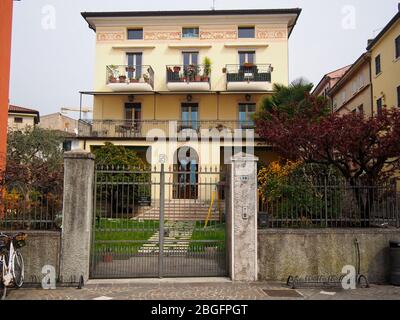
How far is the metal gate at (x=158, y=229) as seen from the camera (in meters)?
8.23

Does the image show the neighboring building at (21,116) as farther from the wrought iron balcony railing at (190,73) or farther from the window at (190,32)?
the window at (190,32)

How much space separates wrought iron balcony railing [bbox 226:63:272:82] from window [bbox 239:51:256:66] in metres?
0.86

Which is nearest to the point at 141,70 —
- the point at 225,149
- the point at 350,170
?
the point at 225,149

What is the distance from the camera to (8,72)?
15.1 m

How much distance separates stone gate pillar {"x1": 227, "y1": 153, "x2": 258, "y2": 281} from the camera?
809 centimetres

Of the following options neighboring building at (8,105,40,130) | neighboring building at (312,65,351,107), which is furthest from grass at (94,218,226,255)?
neighboring building at (8,105,40,130)

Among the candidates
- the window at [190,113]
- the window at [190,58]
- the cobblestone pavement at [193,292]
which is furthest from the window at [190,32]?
the cobblestone pavement at [193,292]

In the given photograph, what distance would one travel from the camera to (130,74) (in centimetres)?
2766

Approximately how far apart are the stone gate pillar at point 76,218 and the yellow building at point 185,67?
60.7ft

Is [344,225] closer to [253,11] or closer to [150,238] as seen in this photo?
[150,238]

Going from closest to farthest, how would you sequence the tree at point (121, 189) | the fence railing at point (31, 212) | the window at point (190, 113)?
1. the fence railing at point (31, 212)
2. the tree at point (121, 189)
3. the window at point (190, 113)

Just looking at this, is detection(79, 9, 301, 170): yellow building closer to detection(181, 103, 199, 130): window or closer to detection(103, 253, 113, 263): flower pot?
detection(181, 103, 199, 130): window

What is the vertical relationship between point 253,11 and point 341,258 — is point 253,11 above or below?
above

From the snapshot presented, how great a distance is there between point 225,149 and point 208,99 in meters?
4.65
